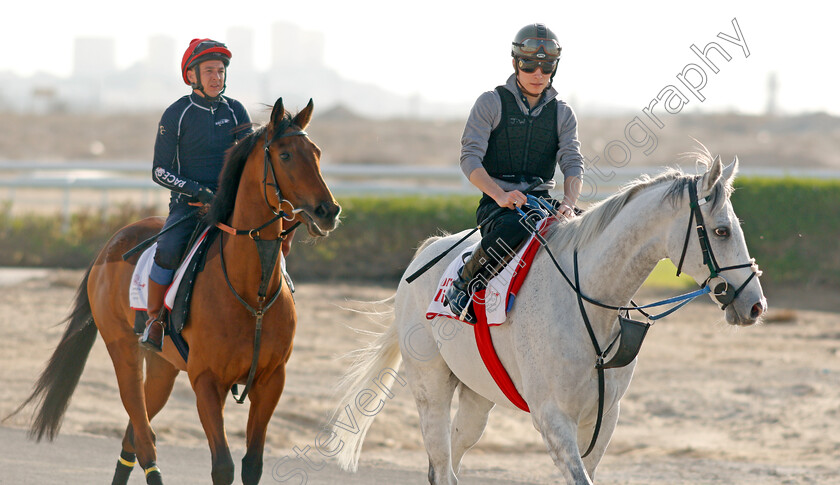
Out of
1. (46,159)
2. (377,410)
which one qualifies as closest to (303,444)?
(377,410)

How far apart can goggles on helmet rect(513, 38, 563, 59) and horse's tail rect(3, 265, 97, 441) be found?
336cm

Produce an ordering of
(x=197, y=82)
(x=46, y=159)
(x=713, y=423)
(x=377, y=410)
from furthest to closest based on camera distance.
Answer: (x=46, y=159) → (x=713, y=423) → (x=377, y=410) → (x=197, y=82)

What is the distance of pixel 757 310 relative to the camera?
12.5 feet

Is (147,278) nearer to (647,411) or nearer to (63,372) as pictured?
(63,372)

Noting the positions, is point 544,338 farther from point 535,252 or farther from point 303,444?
point 303,444

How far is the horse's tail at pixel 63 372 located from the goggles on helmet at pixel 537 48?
11.0ft

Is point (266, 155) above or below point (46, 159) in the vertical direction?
above

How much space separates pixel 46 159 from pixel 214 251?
119 feet

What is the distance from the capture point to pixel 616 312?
171 inches

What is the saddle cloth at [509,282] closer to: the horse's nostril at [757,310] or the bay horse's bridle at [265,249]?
the bay horse's bridle at [265,249]

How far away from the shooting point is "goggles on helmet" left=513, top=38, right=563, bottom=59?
4.80 m

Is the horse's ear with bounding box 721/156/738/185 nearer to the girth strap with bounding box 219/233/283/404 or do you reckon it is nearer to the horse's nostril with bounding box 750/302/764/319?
the horse's nostril with bounding box 750/302/764/319

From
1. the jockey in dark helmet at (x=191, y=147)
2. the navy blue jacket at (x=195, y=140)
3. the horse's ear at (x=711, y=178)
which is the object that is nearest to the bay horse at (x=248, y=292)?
the jockey in dark helmet at (x=191, y=147)

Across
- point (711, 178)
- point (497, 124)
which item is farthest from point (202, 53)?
point (711, 178)
